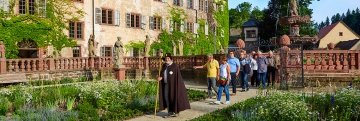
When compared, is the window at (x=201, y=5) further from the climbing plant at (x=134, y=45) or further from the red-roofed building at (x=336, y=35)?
the red-roofed building at (x=336, y=35)

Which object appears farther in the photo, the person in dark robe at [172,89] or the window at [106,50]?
the window at [106,50]

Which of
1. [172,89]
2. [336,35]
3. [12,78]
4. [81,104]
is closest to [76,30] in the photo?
[12,78]

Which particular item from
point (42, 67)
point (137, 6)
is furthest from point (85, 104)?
point (137, 6)

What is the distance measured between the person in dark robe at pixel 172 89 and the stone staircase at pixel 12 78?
37.4 feet

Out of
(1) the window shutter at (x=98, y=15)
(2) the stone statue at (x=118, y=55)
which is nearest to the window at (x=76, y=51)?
(1) the window shutter at (x=98, y=15)

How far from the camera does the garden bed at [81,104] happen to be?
27.7ft

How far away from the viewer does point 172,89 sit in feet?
27.2

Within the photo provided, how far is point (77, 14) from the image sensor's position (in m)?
25.4

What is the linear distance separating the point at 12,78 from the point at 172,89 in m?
12.1

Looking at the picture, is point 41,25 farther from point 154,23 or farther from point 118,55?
point 154,23

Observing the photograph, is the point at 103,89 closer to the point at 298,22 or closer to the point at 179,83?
the point at 179,83

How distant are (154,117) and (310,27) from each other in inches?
1709

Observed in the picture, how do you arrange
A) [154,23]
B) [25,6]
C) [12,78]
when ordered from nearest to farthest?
[12,78] → [25,6] → [154,23]

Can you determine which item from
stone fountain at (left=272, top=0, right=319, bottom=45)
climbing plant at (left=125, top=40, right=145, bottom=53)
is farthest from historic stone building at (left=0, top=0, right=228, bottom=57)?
stone fountain at (left=272, top=0, right=319, bottom=45)
